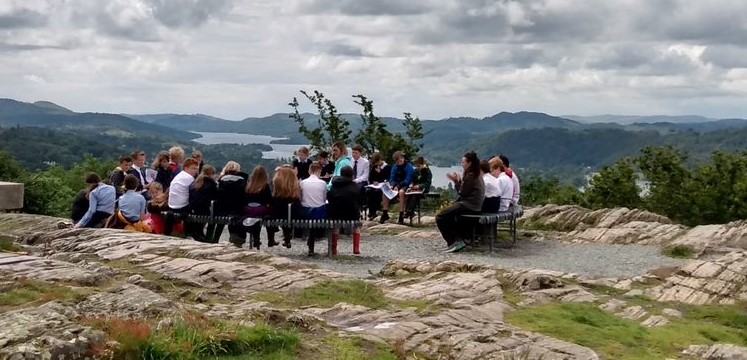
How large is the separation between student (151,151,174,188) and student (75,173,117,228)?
77.2 inches

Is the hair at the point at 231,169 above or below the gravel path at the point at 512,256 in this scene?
above

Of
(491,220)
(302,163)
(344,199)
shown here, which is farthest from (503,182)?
(302,163)

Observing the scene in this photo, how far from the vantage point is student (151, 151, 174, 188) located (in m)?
17.3

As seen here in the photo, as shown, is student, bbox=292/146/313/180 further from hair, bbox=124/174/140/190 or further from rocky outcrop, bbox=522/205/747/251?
rocky outcrop, bbox=522/205/747/251

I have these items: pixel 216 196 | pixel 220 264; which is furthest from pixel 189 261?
pixel 216 196

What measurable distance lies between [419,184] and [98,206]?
8216 mm

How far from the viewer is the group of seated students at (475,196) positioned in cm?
1672

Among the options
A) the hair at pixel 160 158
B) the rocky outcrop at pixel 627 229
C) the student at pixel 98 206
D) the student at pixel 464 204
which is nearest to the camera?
the student at pixel 98 206

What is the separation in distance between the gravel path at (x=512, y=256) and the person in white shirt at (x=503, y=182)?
958 millimetres

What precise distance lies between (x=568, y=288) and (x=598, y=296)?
1.38 ft

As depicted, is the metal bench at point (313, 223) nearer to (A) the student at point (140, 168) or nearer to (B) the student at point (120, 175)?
(A) the student at point (140, 168)

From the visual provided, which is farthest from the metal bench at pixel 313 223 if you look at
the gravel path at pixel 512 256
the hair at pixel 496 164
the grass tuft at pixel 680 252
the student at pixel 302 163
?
the grass tuft at pixel 680 252

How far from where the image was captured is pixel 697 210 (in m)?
34.9

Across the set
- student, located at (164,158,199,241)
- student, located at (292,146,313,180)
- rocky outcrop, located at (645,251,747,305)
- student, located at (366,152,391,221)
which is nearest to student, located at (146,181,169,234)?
student, located at (164,158,199,241)
